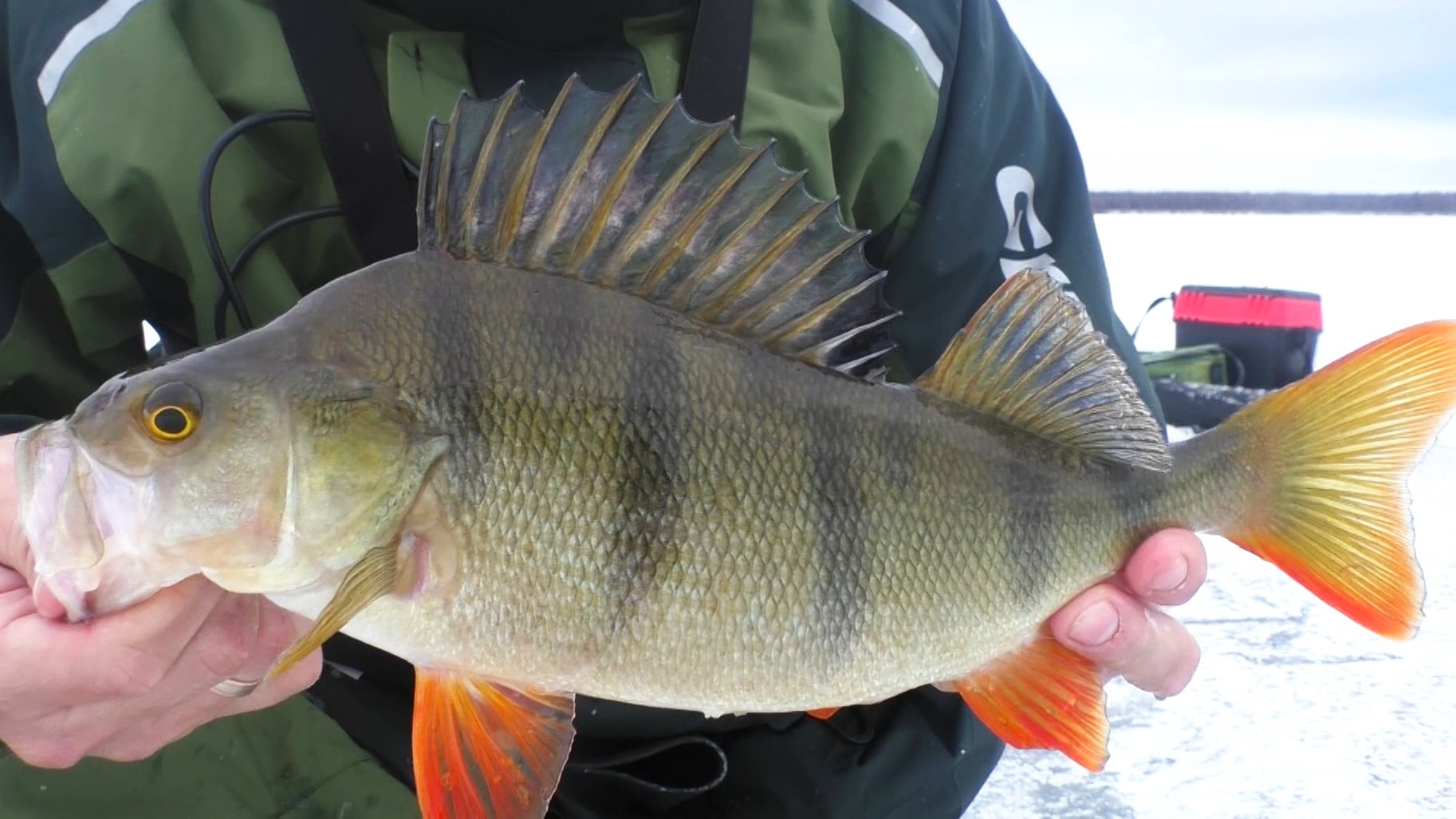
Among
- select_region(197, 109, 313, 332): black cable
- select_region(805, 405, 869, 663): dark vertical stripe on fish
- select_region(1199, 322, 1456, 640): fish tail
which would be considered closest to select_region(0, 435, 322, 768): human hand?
select_region(197, 109, 313, 332): black cable

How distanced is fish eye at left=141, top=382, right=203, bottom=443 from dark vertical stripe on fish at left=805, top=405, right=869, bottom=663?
54cm

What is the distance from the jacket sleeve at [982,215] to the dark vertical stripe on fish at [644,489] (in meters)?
0.62

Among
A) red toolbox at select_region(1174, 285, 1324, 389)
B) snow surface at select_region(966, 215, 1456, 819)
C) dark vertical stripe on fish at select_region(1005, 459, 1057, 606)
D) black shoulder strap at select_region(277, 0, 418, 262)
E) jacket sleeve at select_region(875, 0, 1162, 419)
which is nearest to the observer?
dark vertical stripe on fish at select_region(1005, 459, 1057, 606)

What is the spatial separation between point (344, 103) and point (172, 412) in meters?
0.49

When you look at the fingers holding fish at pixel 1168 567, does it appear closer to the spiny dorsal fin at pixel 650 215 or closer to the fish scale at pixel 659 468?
the fish scale at pixel 659 468

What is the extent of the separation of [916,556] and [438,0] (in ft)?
2.76

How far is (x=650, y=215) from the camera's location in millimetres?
1000

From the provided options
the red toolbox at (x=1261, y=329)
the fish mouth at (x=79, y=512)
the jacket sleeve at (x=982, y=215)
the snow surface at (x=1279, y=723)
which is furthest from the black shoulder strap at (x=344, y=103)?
the red toolbox at (x=1261, y=329)

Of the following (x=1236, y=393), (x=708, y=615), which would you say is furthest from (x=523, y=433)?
(x=1236, y=393)

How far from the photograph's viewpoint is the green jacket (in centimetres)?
121

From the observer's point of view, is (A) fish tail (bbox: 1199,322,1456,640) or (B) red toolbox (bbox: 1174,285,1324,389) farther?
(B) red toolbox (bbox: 1174,285,1324,389)

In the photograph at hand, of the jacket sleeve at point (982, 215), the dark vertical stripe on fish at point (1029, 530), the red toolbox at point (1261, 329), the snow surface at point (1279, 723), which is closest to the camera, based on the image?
the dark vertical stripe on fish at point (1029, 530)

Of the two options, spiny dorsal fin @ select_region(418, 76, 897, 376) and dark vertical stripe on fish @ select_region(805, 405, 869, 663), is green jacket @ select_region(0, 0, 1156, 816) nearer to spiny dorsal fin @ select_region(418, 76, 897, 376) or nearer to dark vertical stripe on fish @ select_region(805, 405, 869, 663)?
spiny dorsal fin @ select_region(418, 76, 897, 376)

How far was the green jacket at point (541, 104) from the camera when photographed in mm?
1209
